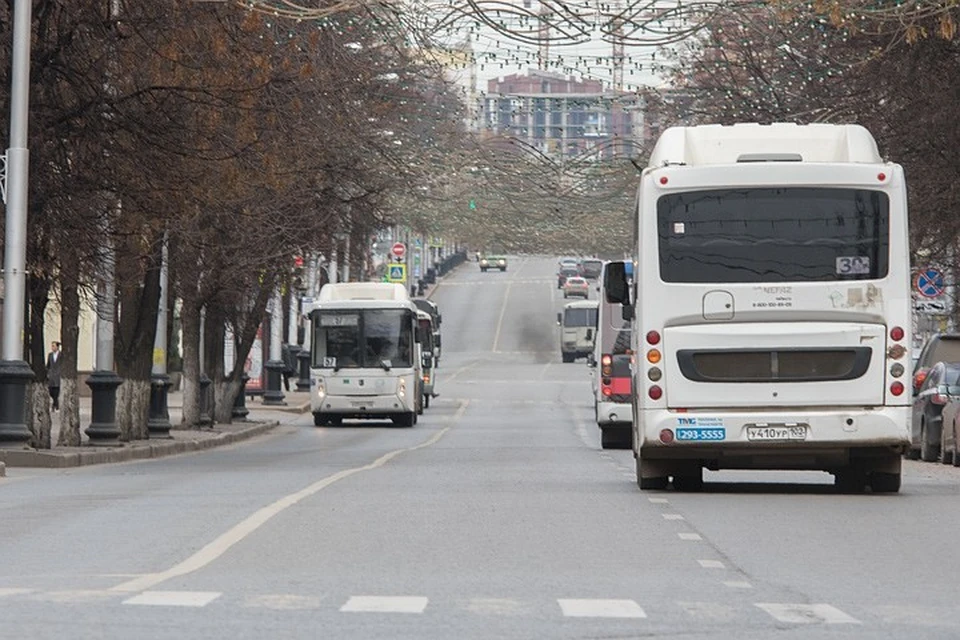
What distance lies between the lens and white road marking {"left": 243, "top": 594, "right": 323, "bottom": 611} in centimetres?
1064

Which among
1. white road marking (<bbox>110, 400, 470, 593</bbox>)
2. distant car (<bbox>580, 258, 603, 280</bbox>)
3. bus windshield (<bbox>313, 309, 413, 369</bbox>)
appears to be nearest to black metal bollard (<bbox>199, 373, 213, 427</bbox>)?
bus windshield (<bbox>313, 309, 413, 369</bbox>)

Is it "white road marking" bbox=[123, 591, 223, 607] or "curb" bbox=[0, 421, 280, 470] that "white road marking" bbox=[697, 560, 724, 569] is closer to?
"white road marking" bbox=[123, 591, 223, 607]

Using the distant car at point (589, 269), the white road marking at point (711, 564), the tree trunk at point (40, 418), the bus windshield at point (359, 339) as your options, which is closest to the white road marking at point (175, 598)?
the white road marking at point (711, 564)

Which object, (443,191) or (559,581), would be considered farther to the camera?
(443,191)

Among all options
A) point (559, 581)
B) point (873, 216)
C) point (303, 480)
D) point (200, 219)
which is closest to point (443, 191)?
point (200, 219)

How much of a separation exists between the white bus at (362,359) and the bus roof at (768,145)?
31.7 metres

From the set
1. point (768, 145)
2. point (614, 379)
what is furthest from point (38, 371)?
point (768, 145)

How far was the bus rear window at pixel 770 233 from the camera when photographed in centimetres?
2069

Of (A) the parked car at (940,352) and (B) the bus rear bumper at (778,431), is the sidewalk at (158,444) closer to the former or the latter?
(B) the bus rear bumper at (778,431)

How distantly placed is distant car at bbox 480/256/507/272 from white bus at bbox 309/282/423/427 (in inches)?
4528

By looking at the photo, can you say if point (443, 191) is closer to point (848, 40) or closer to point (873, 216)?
point (848, 40)

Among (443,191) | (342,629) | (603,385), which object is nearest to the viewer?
(342,629)

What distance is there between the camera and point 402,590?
11.6 m

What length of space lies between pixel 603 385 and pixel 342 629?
28.2 m
